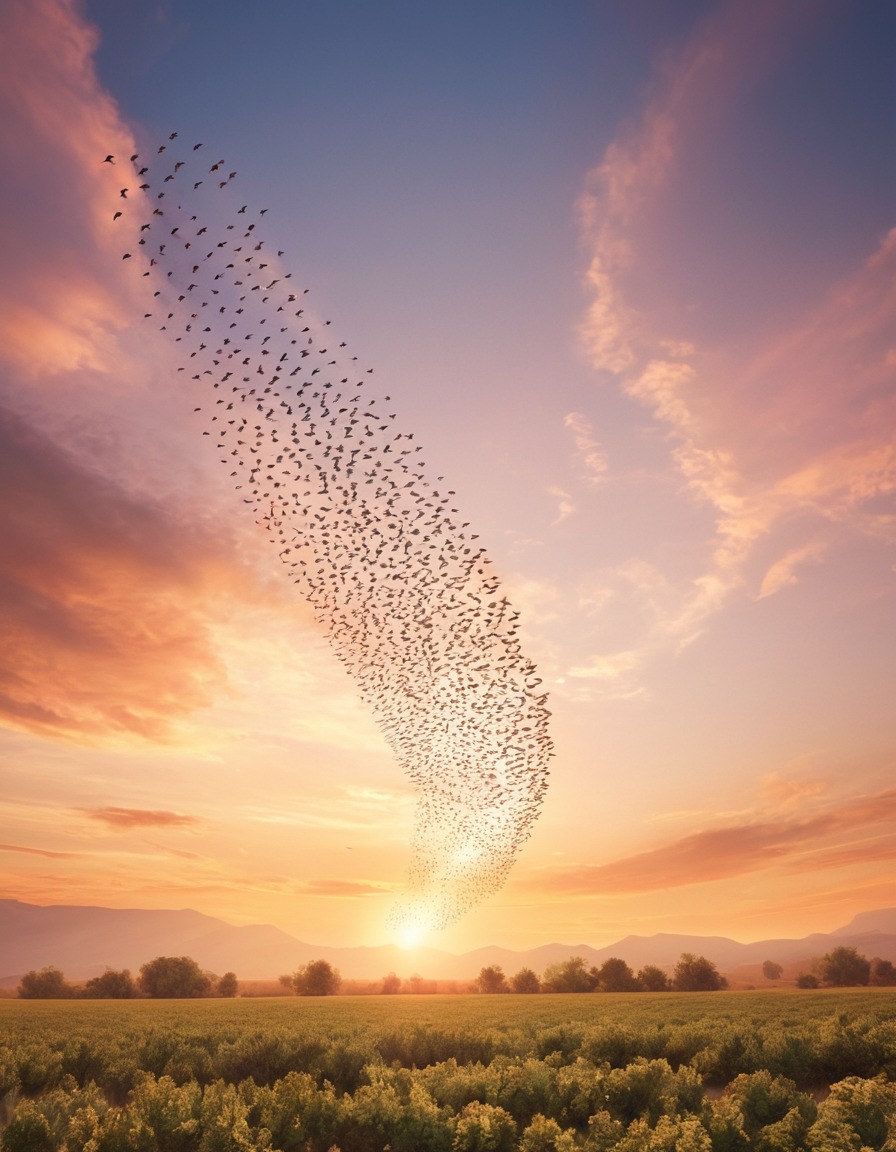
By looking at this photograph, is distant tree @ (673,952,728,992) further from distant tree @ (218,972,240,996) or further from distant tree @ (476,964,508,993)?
distant tree @ (218,972,240,996)

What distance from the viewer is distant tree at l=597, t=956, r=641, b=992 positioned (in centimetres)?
11138

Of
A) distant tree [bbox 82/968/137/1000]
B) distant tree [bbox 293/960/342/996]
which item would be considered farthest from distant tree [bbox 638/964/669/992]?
distant tree [bbox 82/968/137/1000]

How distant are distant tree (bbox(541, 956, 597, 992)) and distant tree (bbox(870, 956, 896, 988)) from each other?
1951 inches

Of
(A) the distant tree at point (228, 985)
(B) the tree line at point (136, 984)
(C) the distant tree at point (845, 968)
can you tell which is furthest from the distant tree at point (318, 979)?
(C) the distant tree at point (845, 968)

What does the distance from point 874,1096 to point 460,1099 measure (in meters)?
9.68

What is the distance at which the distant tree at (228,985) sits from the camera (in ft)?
391

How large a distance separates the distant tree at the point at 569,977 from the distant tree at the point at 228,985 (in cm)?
5375

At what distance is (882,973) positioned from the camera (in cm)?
11956

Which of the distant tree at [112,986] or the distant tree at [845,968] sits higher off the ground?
the distant tree at [845,968]

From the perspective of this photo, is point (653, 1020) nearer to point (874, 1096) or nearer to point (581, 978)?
point (874, 1096)

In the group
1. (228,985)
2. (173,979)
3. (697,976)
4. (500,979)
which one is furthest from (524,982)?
(173,979)

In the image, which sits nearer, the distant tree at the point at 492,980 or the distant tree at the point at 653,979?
the distant tree at the point at 653,979

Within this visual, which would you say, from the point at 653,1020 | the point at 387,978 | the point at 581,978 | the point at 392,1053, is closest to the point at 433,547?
the point at 392,1053

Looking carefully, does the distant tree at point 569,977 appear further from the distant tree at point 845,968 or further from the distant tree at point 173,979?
the distant tree at point 173,979
